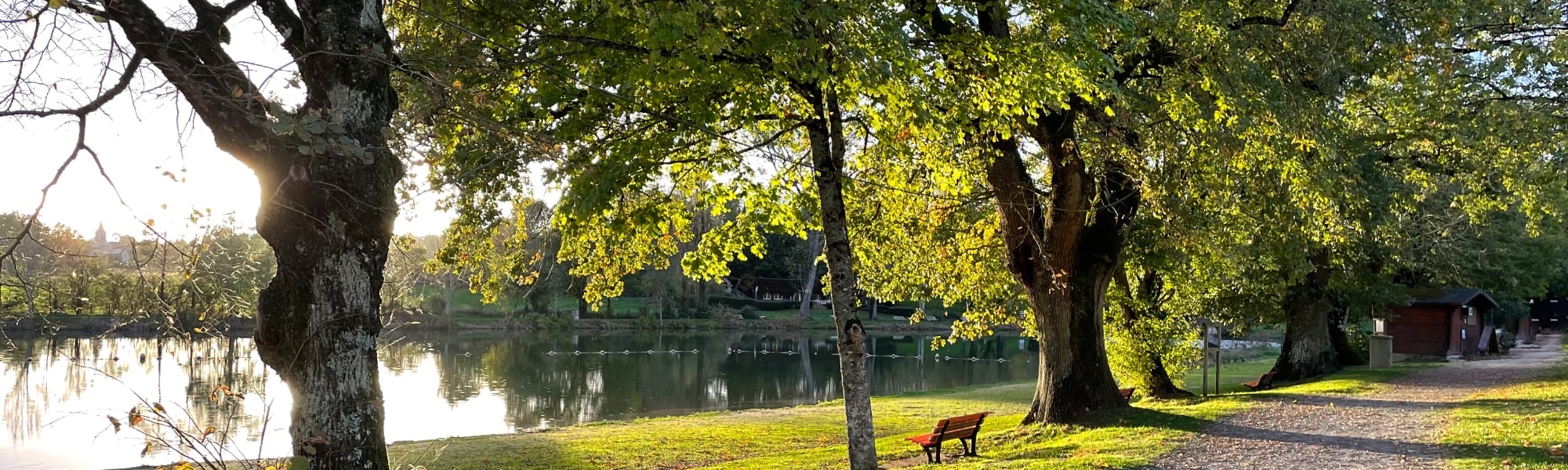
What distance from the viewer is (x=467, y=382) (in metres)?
30.3

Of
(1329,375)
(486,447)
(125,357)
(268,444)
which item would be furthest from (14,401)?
(1329,375)

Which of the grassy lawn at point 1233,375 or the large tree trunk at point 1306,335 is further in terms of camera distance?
the grassy lawn at point 1233,375

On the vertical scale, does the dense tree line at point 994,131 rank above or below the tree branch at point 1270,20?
below

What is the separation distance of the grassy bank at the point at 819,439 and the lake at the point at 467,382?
8.06ft

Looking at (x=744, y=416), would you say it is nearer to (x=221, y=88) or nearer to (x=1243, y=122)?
(x=1243, y=122)

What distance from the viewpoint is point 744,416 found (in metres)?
22.4

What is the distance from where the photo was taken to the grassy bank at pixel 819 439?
11180 mm

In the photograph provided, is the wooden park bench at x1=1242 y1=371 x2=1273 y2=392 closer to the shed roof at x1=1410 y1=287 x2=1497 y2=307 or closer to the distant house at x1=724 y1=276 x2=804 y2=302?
the shed roof at x1=1410 y1=287 x2=1497 y2=307

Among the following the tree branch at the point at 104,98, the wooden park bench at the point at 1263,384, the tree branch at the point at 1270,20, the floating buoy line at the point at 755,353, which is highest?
the tree branch at the point at 1270,20

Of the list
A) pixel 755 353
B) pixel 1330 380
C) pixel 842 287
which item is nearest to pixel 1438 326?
pixel 1330 380

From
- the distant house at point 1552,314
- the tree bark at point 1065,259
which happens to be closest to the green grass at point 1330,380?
the tree bark at point 1065,259

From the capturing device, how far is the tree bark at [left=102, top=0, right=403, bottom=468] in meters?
4.76

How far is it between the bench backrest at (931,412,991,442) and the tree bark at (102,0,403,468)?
7.82 metres

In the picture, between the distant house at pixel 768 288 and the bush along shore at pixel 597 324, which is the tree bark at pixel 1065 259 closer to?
the bush along shore at pixel 597 324
